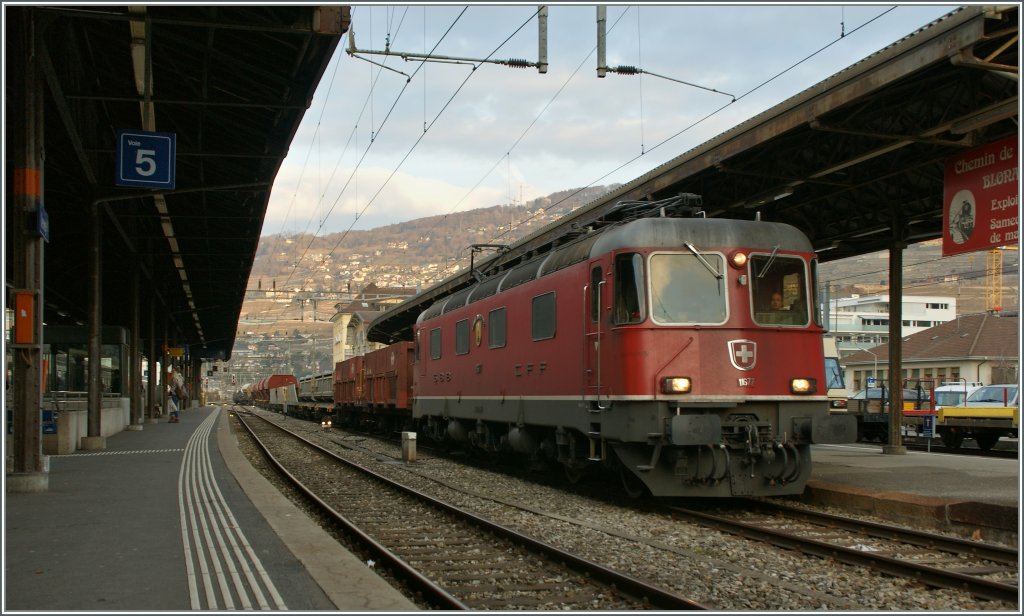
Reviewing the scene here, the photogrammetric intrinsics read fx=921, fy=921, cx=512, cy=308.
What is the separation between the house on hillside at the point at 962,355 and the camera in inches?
1786

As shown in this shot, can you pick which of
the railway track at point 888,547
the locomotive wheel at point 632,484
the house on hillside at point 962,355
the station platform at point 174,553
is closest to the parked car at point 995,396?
the railway track at point 888,547

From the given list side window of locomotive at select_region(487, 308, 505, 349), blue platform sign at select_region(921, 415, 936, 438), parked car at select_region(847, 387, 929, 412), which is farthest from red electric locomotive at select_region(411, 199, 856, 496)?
parked car at select_region(847, 387, 929, 412)

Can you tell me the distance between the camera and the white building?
76519mm

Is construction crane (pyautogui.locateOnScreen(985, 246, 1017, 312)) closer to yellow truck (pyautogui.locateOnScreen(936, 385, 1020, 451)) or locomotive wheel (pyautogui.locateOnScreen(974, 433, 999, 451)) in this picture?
yellow truck (pyautogui.locateOnScreen(936, 385, 1020, 451))

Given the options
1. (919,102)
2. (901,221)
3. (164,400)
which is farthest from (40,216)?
Answer: (164,400)

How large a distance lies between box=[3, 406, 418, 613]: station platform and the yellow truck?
17.3 metres

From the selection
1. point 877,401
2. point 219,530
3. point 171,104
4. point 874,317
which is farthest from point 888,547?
point 874,317

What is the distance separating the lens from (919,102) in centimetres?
1217

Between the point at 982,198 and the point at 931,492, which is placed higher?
the point at 982,198

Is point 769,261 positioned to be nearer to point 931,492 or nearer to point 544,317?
point 931,492

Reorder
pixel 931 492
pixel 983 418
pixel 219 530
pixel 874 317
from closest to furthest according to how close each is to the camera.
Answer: pixel 219 530 → pixel 931 492 → pixel 983 418 → pixel 874 317

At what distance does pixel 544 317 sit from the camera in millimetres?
13133

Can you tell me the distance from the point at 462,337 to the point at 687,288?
7145 millimetres

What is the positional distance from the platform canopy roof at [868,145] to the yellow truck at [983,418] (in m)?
5.69
